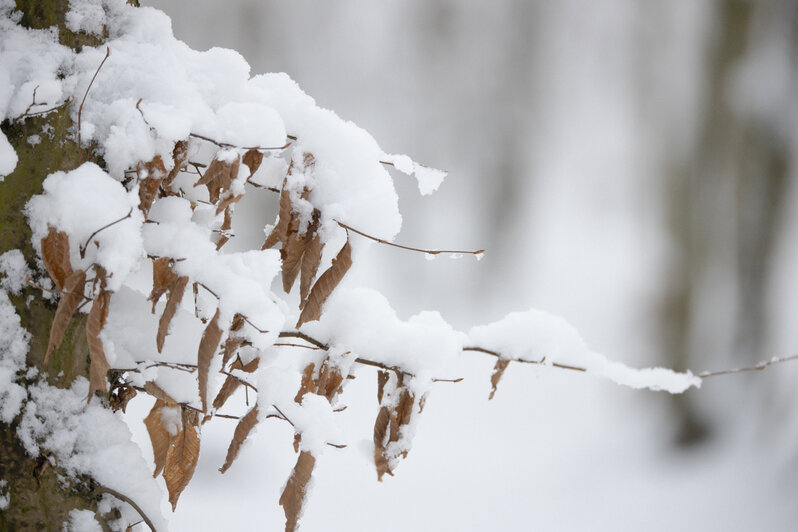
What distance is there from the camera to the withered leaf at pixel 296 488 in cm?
112

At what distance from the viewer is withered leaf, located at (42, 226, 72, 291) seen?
96 centimetres

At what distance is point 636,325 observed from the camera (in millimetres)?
6852

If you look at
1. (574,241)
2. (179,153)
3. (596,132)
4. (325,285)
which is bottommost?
(325,285)

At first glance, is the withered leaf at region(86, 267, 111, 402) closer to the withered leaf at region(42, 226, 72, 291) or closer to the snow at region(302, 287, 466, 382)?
the withered leaf at region(42, 226, 72, 291)

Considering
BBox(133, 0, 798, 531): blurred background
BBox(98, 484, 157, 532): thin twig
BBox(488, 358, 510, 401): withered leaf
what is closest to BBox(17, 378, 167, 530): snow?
BBox(98, 484, 157, 532): thin twig

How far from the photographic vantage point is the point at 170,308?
992mm

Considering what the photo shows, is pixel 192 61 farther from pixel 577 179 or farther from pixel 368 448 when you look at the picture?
pixel 577 179

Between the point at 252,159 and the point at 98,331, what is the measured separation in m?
0.40

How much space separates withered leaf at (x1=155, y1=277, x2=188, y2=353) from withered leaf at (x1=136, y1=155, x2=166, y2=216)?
0.47 ft

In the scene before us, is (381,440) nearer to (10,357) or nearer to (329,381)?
(329,381)

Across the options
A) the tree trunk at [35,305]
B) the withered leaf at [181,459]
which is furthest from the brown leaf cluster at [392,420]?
the tree trunk at [35,305]

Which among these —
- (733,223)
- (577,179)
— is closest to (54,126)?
(733,223)

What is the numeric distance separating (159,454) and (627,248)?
23.8 ft

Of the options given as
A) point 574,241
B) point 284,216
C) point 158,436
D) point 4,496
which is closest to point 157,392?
point 158,436
